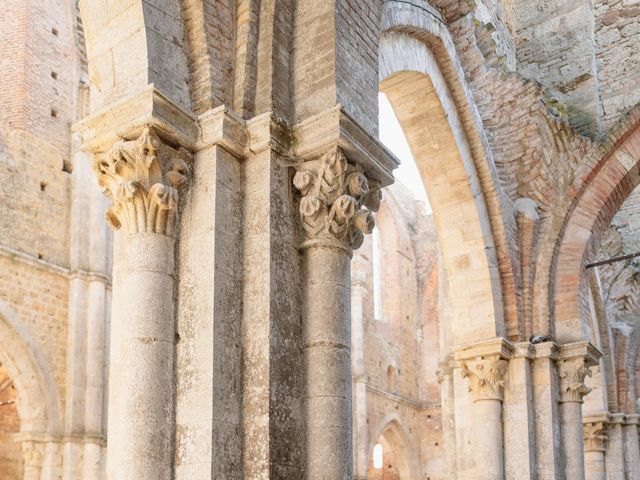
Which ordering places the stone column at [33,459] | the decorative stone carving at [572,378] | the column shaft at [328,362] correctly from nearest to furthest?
the column shaft at [328,362], the decorative stone carving at [572,378], the stone column at [33,459]

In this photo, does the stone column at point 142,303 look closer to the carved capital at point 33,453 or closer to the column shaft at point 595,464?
the carved capital at point 33,453

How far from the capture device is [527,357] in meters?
8.34

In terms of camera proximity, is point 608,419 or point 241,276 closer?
point 241,276

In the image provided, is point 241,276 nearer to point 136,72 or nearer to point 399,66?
point 136,72

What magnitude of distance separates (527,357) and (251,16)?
15.9 ft

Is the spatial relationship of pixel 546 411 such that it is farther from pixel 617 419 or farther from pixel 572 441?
pixel 617 419

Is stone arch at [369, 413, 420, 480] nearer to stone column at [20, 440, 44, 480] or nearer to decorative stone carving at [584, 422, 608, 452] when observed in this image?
decorative stone carving at [584, 422, 608, 452]

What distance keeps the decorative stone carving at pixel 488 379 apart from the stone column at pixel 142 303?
478 centimetres

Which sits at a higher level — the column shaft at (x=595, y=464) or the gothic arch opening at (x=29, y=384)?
the gothic arch opening at (x=29, y=384)

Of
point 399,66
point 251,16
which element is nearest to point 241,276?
point 251,16

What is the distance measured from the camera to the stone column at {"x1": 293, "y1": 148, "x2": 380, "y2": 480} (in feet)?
13.9

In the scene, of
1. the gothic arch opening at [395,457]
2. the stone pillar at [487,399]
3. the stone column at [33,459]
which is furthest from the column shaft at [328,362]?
the gothic arch opening at [395,457]

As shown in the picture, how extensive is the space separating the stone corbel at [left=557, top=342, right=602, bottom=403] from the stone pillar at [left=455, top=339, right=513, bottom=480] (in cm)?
56

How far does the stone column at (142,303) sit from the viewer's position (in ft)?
12.6
